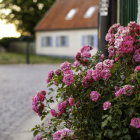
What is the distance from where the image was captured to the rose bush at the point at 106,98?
2.82 metres

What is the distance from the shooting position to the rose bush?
9.24 feet

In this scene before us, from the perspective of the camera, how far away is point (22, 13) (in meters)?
44.4

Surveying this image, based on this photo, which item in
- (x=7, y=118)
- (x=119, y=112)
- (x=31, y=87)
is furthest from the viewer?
(x=31, y=87)

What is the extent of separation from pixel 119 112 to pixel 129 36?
70 cm

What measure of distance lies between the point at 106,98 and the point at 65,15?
3167cm

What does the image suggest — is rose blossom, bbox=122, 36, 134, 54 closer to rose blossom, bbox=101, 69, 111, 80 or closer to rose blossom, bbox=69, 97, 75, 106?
rose blossom, bbox=101, 69, 111, 80

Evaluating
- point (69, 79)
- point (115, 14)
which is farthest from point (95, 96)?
point (115, 14)

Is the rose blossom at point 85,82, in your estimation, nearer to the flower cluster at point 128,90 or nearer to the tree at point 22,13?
the flower cluster at point 128,90

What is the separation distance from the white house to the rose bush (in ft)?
88.1

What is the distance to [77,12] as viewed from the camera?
33188mm

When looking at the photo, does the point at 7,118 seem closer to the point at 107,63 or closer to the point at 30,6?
the point at 107,63

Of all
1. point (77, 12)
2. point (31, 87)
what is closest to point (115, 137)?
point (31, 87)

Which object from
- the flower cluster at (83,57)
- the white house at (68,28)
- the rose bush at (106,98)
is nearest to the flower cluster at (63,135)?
the rose bush at (106,98)

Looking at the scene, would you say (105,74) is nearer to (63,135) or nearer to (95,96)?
(95,96)
